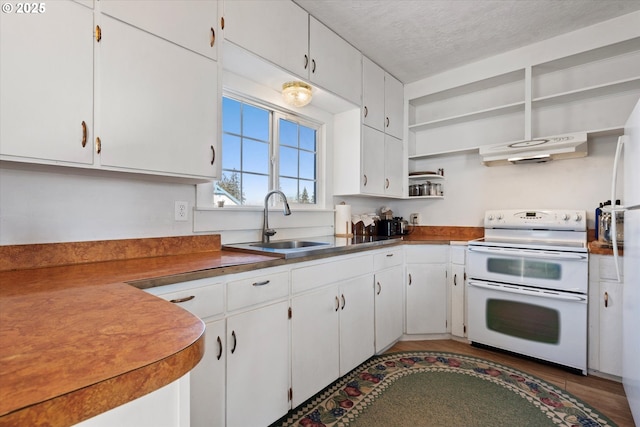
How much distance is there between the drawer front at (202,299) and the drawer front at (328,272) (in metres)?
0.44

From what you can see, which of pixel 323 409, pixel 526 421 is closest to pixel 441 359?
pixel 526 421

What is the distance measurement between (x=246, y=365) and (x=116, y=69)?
138 centimetres

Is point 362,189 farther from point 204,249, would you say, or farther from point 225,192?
point 204,249

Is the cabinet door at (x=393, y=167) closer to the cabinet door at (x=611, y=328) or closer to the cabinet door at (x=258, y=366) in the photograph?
the cabinet door at (x=611, y=328)

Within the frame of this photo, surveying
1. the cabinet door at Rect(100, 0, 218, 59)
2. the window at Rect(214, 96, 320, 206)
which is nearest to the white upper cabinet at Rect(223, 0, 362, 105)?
the cabinet door at Rect(100, 0, 218, 59)

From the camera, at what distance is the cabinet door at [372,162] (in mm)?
2766

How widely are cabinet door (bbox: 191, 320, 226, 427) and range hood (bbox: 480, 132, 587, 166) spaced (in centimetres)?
257

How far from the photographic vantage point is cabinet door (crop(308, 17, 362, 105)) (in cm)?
221

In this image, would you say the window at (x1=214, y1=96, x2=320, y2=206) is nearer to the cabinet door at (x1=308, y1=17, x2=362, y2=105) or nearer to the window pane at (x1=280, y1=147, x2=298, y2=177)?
the window pane at (x1=280, y1=147, x2=298, y2=177)

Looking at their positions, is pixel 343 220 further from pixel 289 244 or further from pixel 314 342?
pixel 314 342

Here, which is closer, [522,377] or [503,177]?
[522,377]

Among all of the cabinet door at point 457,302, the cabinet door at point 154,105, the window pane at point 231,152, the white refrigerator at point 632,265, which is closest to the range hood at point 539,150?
the white refrigerator at point 632,265

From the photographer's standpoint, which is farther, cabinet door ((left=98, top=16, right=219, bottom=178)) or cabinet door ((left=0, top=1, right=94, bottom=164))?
cabinet door ((left=98, top=16, right=219, bottom=178))

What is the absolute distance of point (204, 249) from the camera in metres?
1.89
